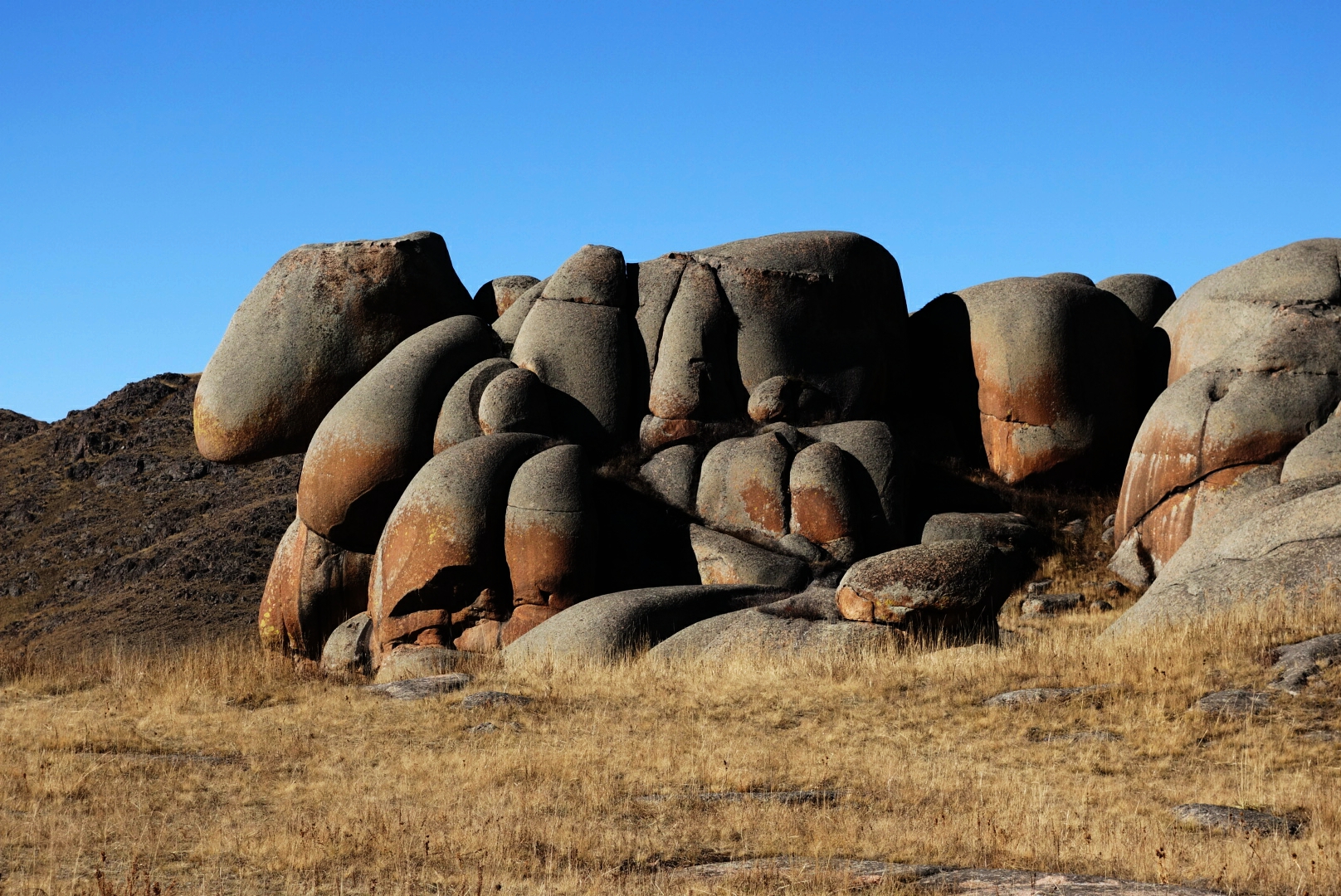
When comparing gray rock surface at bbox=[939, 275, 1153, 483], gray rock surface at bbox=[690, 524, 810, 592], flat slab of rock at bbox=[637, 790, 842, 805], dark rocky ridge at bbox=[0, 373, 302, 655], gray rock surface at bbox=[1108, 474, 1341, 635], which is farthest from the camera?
dark rocky ridge at bbox=[0, 373, 302, 655]

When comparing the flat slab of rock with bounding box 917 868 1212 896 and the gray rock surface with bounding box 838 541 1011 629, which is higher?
the gray rock surface with bounding box 838 541 1011 629

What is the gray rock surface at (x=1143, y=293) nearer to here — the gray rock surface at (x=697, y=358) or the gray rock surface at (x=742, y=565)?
the gray rock surface at (x=697, y=358)

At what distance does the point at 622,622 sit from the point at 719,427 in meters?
4.30

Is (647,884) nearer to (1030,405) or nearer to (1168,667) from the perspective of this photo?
(1168,667)

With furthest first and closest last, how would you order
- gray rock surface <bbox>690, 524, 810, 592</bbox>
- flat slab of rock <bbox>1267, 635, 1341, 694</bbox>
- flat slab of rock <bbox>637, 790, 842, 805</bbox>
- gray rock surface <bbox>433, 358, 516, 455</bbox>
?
gray rock surface <bbox>433, 358, 516, 455</bbox> < gray rock surface <bbox>690, 524, 810, 592</bbox> < flat slab of rock <bbox>1267, 635, 1341, 694</bbox> < flat slab of rock <bbox>637, 790, 842, 805</bbox>

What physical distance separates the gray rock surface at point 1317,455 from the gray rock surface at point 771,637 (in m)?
4.61

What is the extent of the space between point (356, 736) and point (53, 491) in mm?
37375

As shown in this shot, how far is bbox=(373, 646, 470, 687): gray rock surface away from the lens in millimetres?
14250

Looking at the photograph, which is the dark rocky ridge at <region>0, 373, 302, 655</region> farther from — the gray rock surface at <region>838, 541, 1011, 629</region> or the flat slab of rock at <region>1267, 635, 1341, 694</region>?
the flat slab of rock at <region>1267, 635, 1341, 694</region>

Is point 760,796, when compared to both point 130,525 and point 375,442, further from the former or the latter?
point 130,525

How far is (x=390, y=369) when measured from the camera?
17562mm

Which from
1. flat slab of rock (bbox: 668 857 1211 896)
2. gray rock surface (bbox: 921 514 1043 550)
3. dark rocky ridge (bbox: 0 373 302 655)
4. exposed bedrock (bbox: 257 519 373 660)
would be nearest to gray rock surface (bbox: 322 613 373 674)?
exposed bedrock (bbox: 257 519 373 660)

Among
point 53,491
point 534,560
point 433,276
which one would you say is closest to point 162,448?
point 53,491

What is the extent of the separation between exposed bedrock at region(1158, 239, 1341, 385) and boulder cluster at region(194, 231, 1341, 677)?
0.04m
